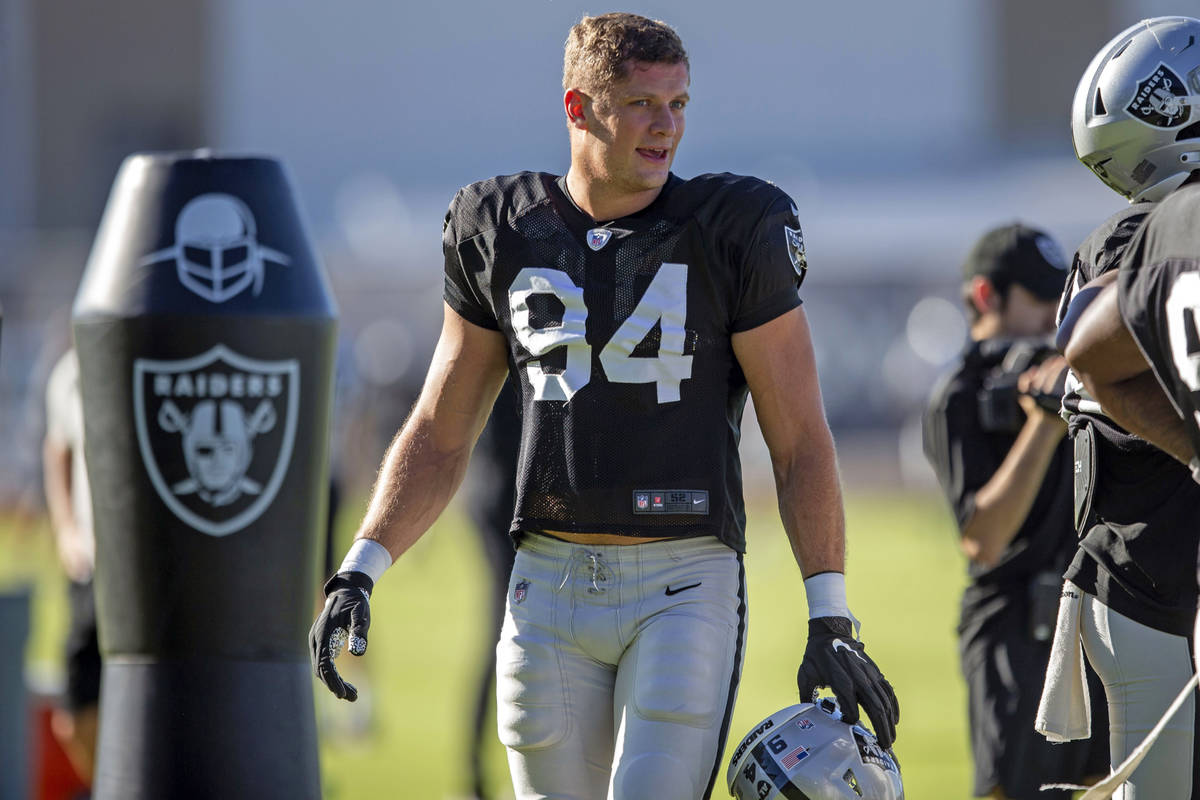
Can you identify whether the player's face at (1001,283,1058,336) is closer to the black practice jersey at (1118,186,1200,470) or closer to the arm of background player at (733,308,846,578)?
the arm of background player at (733,308,846,578)

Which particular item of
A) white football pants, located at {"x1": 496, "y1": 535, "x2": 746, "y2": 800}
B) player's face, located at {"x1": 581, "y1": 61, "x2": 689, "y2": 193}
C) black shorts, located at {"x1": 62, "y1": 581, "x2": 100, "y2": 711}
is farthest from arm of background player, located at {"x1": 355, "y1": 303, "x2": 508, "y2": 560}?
black shorts, located at {"x1": 62, "y1": 581, "x2": 100, "y2": 711}

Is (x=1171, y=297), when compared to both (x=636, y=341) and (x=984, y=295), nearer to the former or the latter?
(x=636, y=341)

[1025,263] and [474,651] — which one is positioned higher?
[1025,263]

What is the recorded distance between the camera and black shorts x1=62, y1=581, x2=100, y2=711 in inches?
233

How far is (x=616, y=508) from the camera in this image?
3.40m

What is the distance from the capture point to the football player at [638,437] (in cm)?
337

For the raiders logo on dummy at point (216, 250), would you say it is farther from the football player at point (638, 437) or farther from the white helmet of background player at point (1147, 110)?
the white helmet of background player at point (1147, 110)

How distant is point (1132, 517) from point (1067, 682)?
378 mm

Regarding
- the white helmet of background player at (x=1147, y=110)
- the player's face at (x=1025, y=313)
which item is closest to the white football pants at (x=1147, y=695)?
the white helmet of background player at (x=1147, y=110)

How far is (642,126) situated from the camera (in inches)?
137

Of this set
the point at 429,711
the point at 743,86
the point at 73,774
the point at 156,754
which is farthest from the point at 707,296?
the point at 743,86

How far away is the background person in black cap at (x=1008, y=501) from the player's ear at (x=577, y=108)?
1.47m

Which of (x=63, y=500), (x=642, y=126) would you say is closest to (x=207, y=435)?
(x=642, y=126)

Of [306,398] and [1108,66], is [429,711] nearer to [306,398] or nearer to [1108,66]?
[306,398]
